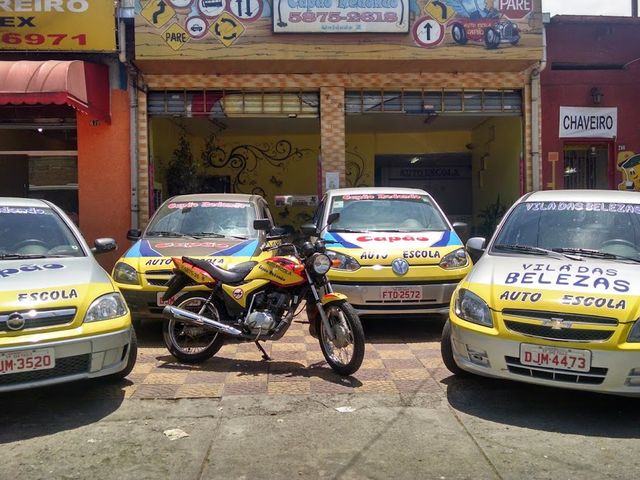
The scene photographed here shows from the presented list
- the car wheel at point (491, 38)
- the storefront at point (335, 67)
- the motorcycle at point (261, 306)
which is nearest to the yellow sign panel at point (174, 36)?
the storefront at point (335, 67)

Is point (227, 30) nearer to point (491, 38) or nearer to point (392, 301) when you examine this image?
point (491, 38)

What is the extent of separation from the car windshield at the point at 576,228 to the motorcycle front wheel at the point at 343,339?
147 centimetres

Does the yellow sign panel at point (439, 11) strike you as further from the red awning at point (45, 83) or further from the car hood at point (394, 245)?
the red awning at point (45, 83)

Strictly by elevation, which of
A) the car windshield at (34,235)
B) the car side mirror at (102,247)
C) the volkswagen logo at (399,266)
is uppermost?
the car windshield at (34,235)

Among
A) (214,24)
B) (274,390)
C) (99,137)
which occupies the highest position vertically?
(214,24)

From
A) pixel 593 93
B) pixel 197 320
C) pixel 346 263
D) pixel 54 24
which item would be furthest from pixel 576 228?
pixel 54 24

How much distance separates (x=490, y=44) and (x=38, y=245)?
8132 millimetres

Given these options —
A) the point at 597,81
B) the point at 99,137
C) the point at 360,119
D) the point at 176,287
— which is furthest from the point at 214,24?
the point at 597,81

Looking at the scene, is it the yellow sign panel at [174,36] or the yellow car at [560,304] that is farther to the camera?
the yellow sign panel at [174,36]

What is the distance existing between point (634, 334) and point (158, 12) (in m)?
9.04

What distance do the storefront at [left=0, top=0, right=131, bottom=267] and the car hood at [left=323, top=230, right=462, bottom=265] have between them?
4.99 meters

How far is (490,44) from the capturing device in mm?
10336

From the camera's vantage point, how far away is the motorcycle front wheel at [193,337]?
→ 570 centimetres

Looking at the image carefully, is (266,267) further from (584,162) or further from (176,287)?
(584,162)
